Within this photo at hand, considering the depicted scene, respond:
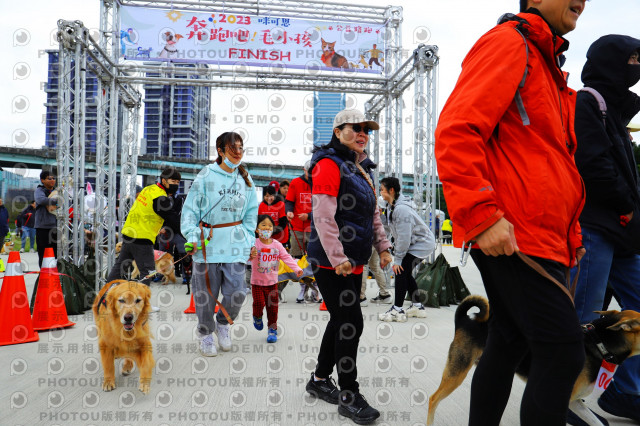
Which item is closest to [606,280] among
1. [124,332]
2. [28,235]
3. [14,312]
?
[124,332]

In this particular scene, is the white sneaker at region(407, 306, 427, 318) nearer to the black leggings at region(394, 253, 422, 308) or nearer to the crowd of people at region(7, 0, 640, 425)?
the black leggings at region(394, 253, 422, 308)

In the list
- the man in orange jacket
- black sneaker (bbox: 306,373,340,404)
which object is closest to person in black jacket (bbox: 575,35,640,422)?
the man in orange jacket

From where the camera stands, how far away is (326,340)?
118 inches

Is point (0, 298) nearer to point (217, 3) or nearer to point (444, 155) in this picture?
point (444, 155)

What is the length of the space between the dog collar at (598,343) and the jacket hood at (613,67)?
1.39 metres

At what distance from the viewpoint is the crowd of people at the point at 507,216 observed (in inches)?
61.3

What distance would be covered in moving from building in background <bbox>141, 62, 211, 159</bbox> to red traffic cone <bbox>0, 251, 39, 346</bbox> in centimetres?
2302

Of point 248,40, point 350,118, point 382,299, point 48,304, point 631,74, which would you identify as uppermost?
point 248,40

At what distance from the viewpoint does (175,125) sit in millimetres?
38781

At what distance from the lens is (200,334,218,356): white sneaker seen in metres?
4.16

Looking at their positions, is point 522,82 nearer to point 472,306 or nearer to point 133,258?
point 472,306

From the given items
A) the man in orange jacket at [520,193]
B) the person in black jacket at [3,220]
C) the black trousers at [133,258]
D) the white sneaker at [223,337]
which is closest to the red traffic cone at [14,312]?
the black trousers at [133,258]

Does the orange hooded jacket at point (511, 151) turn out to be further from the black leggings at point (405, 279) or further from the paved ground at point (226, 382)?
the black leggings at point (405, 279)

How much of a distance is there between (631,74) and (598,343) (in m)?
1.59
